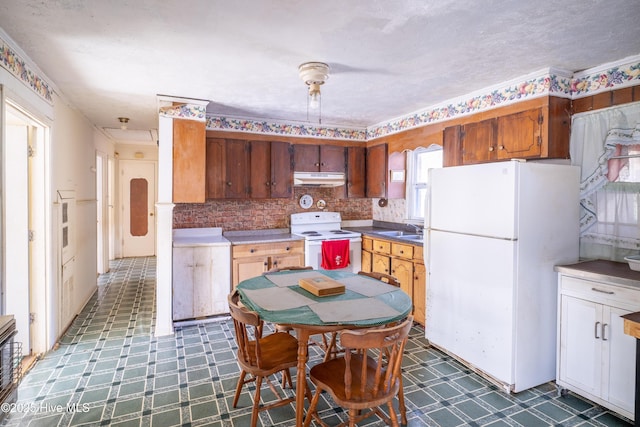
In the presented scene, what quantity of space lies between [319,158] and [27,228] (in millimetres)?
3261

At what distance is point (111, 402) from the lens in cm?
238

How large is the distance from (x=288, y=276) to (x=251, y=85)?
175 cm

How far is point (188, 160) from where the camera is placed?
370 cm

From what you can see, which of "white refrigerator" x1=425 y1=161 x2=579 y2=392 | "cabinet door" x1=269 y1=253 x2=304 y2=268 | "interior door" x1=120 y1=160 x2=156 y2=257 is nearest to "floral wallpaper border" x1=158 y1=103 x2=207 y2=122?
"cabinet door" x1=269 y1=253 x2=304 y2=268

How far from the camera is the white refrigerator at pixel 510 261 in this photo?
2.52m

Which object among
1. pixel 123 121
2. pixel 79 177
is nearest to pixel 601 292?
pixel 79 177

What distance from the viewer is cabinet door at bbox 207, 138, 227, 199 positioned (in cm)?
429

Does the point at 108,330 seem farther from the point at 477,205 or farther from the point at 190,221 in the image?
the point at 477,205

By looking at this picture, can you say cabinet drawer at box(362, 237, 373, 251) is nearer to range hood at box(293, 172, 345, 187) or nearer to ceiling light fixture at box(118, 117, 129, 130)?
range hood at box(293, 172, 345, 187)

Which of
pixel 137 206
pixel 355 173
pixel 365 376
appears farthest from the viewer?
pixel 137 206

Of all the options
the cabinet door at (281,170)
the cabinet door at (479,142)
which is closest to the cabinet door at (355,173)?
the cabinet door at (281,170)

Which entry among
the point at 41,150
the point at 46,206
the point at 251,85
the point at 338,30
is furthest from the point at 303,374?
the point at 41,150

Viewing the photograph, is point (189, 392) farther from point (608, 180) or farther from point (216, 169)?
point (608, 180)

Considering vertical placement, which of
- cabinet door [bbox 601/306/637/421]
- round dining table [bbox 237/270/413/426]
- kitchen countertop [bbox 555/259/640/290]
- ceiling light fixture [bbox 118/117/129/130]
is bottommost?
cabinet door [bbox 601/306/637/421]
